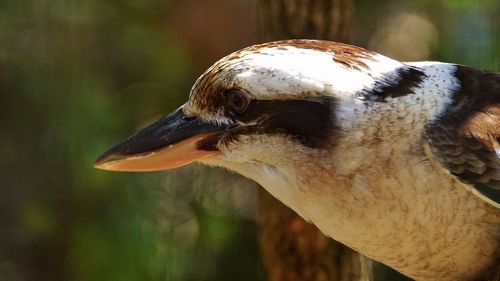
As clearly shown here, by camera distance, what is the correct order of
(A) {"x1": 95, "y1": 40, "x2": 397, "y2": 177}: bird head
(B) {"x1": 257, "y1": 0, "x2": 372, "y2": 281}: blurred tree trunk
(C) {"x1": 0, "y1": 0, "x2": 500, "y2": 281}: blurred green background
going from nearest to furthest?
(A) {"x1": 95, "y1": 40, "x2": 397, "y2": 177}: bird head
(B) {"x1": 257, "y1": 0, "x2": 372, "y2": 281}: blurred tree trunk
(C) {"x1": 0, "y1": 0, "x2": 500, "y2": 281}: blurred green background

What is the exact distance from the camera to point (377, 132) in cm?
184

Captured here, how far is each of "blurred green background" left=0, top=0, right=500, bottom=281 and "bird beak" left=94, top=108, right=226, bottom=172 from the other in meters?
1.38

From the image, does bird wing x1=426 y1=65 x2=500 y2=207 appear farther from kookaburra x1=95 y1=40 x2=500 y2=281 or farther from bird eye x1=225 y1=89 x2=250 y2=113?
bird eye x1=225 y1=89 x2=250 y2=113

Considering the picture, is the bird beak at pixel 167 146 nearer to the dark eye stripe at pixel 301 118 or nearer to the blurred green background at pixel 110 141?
the dark eye stripe at pixel 301 118

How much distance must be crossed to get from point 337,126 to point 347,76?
96mm

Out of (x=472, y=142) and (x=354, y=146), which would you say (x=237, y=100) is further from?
(x=472, y=142)


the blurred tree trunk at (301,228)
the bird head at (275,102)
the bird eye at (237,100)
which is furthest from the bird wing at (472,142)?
the blurred tree trunk at (301,228)

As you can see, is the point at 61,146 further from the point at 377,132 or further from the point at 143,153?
the point at 377,132

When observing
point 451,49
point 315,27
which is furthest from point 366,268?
point 451,49

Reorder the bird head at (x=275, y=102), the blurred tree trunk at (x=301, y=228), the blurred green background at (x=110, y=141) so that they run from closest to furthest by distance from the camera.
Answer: the bird head at (x=275, y=102) → the blurred tree trunk at (x=301, y=228) → the blurred green background at (x=110, y=141)

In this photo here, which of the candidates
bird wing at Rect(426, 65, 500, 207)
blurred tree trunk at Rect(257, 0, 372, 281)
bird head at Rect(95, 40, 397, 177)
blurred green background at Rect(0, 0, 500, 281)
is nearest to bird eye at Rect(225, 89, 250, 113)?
bird head at Rect(95, 40, 397, 177)

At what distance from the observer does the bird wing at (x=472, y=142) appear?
6.06 ft

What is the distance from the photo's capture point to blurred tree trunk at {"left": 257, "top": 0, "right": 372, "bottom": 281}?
231 cm

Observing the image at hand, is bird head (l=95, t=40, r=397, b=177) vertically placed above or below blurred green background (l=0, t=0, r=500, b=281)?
above
